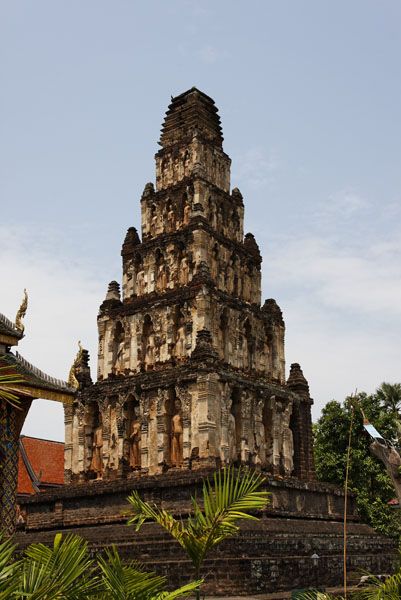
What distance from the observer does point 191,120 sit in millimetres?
30734

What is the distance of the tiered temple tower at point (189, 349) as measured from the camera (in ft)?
82.4

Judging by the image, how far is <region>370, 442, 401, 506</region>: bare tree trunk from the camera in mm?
10273

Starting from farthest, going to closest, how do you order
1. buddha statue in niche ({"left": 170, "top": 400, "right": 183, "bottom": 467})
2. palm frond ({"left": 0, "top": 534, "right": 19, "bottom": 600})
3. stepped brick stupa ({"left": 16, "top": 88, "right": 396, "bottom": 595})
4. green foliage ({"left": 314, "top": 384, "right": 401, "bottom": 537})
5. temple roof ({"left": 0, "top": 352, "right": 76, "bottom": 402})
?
green foliage ({"left": 314, "top": 384, "right": 401, "bottom": 537}) < buddha statue in niche ({"left": 170, "top": 400, "right": 183, "bottom": 467}) < stepped brick stupa ({"left": 16, "top": 88, "right": 396, "bottom": 595}) < temple roof ({"left": 0, "top": 352, "right": 76, "bottom": 402}) < palm frond ({"left": 0, "top": 534, "right": 19, "bottom": 600})

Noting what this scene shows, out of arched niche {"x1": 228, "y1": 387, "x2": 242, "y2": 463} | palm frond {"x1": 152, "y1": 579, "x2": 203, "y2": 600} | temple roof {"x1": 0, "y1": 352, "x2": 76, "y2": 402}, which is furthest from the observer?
arched niche {"x1": 228, "y1": 387, "x2": 242, "y2": 463}

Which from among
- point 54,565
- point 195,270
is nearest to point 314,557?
point 195,270

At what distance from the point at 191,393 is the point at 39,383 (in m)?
6.84

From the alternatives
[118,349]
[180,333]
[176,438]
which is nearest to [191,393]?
[176,438]

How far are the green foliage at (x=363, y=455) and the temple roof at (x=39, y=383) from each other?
15.5m

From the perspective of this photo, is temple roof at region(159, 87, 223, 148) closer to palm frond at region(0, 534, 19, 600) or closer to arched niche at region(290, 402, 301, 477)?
arched niche at region(290, 402, 301, 477)

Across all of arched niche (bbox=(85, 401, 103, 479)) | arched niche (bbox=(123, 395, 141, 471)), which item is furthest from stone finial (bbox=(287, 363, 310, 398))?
arched niche (bbox=(85, 401, 103, 479))

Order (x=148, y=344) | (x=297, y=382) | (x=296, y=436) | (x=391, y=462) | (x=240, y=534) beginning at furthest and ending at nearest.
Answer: (x=297, y=382)
(x=296, y=436)
(x=148, y=344)
(x=240, y=534)
(x=391, y=462)

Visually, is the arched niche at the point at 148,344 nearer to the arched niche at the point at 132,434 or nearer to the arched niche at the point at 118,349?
the arched niche at the point at 118,349

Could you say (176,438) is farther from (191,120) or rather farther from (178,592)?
(178,592)

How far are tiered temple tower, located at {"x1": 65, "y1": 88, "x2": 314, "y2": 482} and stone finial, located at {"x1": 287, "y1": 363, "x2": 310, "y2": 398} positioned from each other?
5cm
